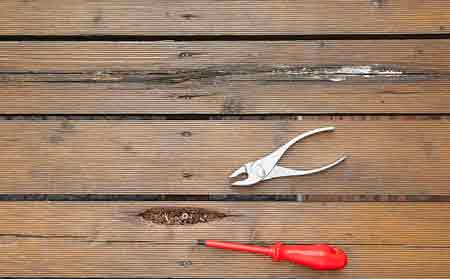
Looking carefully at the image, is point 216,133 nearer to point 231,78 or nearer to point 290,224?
point 231,78

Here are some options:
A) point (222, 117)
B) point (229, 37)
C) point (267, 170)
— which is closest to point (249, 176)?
point (267, 170)

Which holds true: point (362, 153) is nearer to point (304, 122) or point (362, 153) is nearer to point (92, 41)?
point (304, 122)

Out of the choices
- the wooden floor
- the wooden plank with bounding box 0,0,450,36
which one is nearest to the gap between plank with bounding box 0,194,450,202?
the wooden floor

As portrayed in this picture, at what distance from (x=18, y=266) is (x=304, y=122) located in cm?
70

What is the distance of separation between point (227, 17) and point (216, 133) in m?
0.26

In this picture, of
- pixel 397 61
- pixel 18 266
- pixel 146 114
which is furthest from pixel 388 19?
pixel 18 266

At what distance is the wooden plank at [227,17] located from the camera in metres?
1.14

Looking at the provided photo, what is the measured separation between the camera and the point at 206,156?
3.68 ft

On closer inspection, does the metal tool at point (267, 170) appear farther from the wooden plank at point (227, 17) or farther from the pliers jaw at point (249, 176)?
the wooden plank at point (227, 17)

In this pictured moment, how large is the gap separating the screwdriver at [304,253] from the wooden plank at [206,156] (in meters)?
0.12

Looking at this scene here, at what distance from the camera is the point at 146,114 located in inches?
44.6

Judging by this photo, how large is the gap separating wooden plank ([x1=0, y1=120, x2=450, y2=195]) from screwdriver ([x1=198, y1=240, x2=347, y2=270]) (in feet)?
0.38

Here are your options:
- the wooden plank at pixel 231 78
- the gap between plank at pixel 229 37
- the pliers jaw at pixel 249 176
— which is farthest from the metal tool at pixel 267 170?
the gap between plank at pixel 229 37

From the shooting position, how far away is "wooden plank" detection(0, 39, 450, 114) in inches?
44.3
